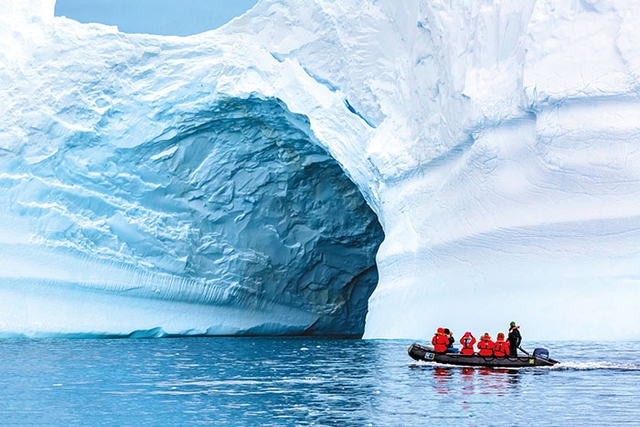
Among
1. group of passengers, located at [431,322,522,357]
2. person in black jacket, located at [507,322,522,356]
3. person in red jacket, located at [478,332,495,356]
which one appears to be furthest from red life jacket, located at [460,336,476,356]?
person in black jacket, located at [507,322,522,356]

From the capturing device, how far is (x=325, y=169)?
24.1 meters

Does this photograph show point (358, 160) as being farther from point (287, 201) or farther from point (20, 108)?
point (20, 108)

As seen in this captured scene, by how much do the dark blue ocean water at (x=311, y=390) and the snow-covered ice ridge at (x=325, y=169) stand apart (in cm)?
209

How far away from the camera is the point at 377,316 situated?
20297mm

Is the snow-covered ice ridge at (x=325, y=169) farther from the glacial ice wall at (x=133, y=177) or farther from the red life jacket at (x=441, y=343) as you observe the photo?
the red life jacket at (x=441, y=343)

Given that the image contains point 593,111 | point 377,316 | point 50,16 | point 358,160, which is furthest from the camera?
point 50,16

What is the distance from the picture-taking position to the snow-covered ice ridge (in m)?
17.2

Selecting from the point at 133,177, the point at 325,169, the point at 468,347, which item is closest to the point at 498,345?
the point at 468,347

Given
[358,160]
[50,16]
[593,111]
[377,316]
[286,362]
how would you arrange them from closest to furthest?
[286,362]
[593,111]
[377,316]
[358,160]
[50,16]

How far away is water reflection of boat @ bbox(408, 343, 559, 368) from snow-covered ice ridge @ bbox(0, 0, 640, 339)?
278 centimetres

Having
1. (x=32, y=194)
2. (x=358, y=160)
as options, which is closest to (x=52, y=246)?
(x=32, y=194)

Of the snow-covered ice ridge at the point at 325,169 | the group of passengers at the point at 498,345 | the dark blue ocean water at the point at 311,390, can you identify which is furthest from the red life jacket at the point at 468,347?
the snow-covered ice ridge at the point at 325,169

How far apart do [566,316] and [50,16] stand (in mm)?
14967

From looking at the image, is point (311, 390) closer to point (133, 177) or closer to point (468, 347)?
point (468, 347)
